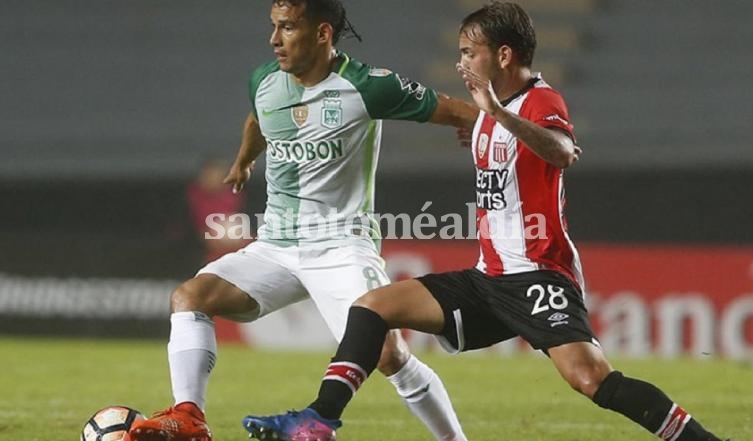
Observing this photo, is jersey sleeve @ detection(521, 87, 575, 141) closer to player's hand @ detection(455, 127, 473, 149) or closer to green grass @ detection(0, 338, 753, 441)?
player's hand @ detection(455, 127, 473, 149)

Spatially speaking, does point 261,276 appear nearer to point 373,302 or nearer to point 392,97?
point 373,302

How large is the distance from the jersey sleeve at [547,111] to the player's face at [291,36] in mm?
1205

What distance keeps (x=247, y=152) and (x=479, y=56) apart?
1.65 meters

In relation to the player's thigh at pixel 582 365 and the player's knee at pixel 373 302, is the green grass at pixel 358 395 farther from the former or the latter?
the player's thigh at pixel 582 365

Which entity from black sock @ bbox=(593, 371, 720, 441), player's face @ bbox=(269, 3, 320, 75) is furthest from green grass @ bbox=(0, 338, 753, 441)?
player's face @ bbox=(269, 3, 320, 75)

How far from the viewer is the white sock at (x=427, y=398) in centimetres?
580

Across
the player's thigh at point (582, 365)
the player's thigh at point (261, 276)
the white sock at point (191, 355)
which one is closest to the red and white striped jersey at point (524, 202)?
the player's thigh at point (582, 365)

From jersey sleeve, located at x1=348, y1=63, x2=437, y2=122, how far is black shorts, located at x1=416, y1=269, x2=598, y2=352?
924 millimetres

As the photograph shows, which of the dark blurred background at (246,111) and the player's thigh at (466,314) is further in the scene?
the dark blurred background at (246,111)

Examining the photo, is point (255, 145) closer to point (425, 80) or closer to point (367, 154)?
point (367, 154)

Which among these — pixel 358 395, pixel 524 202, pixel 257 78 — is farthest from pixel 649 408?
pixel 358 395

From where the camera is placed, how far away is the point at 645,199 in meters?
14.2

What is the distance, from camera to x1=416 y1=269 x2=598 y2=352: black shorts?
17.2 feet

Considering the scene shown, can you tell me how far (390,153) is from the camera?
15891 millimetres
